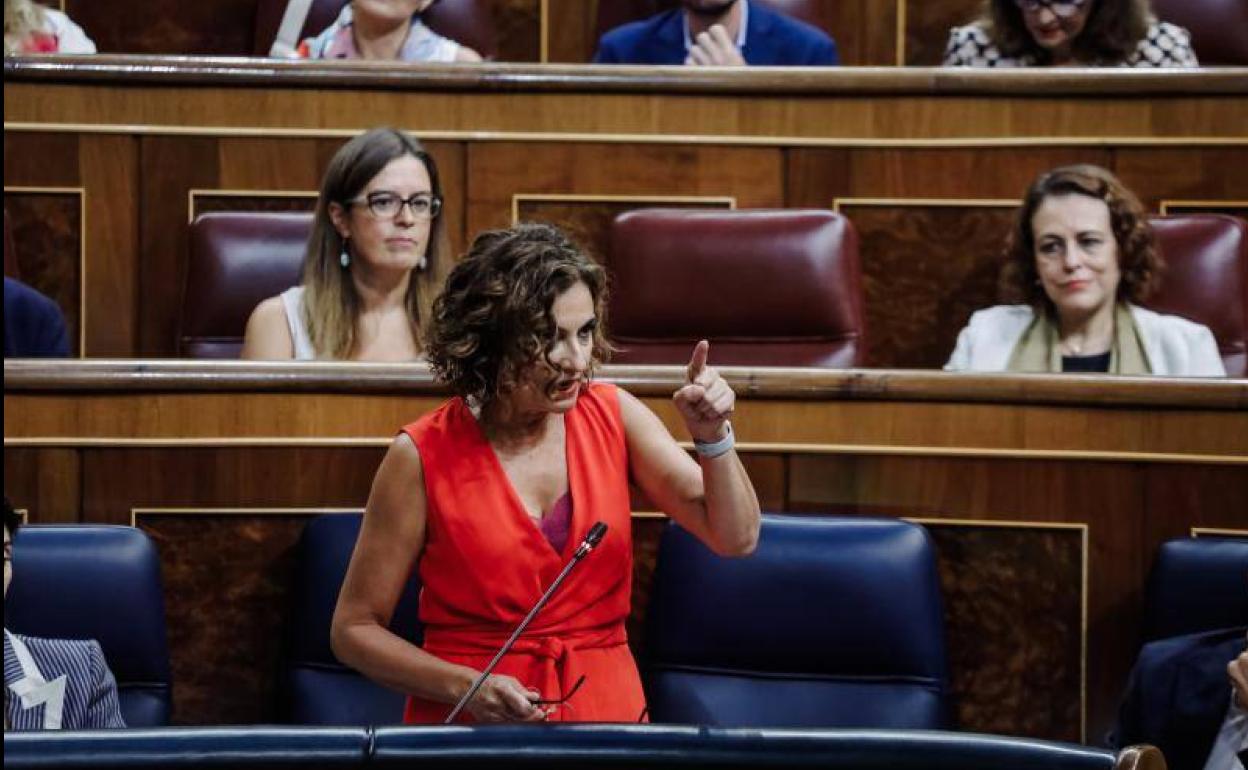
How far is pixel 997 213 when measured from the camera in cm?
123

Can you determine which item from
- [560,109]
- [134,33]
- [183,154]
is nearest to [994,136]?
[560,109]

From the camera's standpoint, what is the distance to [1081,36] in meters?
1.33

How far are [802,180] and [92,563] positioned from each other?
2.05 feet

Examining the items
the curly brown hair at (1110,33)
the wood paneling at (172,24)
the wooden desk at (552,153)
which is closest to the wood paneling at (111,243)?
the wooden desk at (552,153)

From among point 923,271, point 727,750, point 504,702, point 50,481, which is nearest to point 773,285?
point 923,271

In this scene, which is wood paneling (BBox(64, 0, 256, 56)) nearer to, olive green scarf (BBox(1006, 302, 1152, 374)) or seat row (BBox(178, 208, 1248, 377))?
seat row (BBox(178, 208, 1248, 377))

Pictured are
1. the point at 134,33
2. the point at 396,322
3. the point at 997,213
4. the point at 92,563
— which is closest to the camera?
the point at 92,563

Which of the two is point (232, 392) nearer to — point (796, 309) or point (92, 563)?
point (92, 563)

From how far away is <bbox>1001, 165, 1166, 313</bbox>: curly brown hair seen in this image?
113 cm

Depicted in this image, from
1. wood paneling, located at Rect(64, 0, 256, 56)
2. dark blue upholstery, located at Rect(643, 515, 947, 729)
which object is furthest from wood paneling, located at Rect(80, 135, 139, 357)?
dark blue upholstery, located at Rect(643, 515, 947, 729)

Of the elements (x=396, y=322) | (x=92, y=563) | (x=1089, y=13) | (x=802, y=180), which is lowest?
(x=92, y=563)

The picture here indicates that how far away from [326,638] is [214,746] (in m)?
0.50

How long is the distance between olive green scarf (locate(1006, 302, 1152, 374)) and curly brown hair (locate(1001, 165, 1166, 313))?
14 millimetres

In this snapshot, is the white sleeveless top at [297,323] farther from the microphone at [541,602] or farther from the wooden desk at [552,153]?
the microphone at [541,602]
